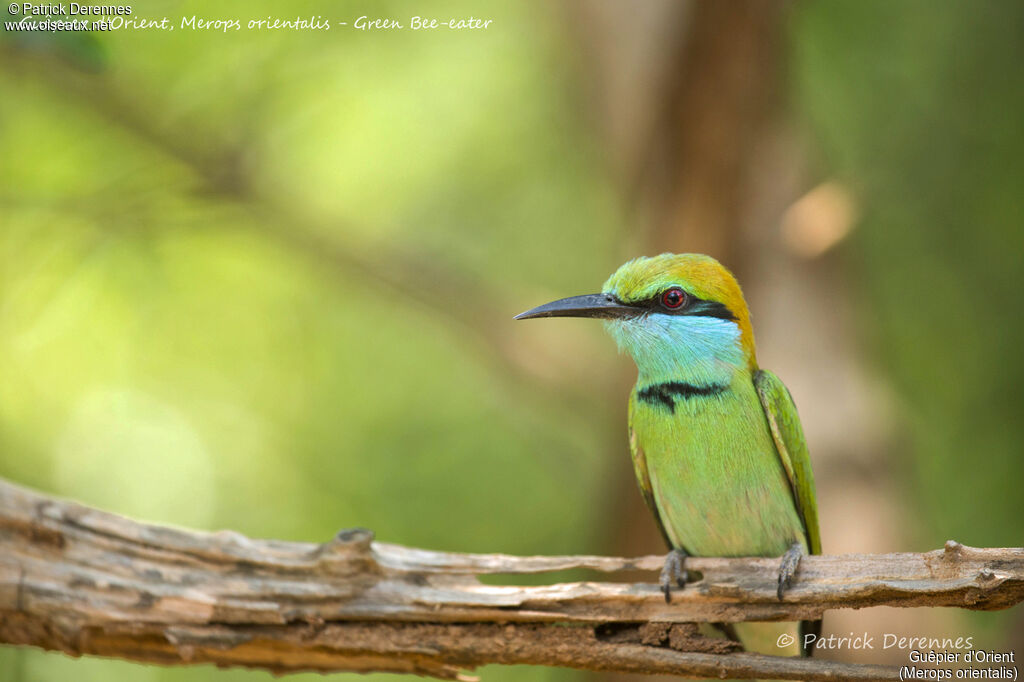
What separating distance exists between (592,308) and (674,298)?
0.97 feet

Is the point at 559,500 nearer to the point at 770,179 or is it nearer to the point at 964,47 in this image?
the point at 770,179

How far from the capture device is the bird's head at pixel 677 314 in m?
3.29

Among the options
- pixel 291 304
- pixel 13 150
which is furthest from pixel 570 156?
pixel 13 150

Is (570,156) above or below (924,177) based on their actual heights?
above

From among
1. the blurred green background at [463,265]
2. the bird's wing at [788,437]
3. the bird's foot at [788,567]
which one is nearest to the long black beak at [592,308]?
the bird's wing at [788,437]

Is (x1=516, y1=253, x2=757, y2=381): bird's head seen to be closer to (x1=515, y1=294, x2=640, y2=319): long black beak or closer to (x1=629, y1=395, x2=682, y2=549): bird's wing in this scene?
(x1=515, y1=294, x2=640, y2=319): long black beak

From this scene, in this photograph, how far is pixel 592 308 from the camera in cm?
331

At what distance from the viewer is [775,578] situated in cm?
292

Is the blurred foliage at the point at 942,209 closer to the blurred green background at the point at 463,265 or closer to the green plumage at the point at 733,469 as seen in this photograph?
the blurred green background at the point at 463,265

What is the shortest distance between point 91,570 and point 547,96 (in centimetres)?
578

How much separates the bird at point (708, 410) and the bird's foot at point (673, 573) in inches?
1.6

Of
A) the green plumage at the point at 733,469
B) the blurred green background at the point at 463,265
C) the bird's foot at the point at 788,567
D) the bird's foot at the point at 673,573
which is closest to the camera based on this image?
the bird's foot at the point at 788,567

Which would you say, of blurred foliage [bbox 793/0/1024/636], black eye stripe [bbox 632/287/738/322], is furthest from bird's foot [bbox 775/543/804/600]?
blurred foliage [bbox 793/0/1024/636]

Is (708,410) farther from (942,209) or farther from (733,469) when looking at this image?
(942,209)
